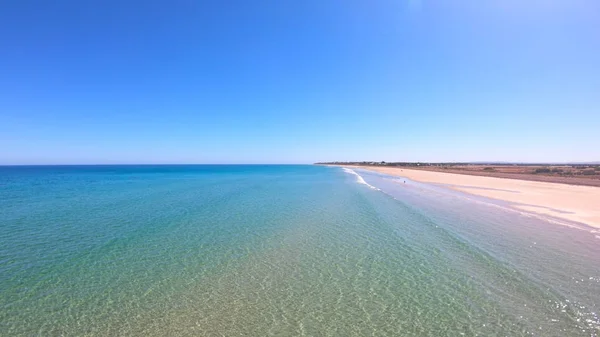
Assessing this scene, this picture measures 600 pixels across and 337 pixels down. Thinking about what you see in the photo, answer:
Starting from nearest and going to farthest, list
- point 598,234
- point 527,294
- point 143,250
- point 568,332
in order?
point 568,332, point 527,294, point 143,250, point 598,234

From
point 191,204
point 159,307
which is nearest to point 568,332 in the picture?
point 159,307

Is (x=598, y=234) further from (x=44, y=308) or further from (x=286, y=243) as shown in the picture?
(x=44, y=308)

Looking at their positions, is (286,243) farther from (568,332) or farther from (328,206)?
(328,206)

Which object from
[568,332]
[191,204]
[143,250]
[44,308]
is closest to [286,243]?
[143,250]

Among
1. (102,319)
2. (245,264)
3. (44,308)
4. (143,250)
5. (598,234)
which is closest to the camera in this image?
(102,319)

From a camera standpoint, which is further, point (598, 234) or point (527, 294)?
point (598, 234)

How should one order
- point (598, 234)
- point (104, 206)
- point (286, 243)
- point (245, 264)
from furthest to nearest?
1. point (104, 206)
2. point (598, 234)
3. point (286, 243)
4. point (245, 264)
